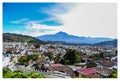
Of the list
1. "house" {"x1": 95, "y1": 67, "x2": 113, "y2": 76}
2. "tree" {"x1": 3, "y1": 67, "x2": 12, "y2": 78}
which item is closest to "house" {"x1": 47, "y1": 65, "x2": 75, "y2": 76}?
"house" {"x1": 95, "y1": 67, "x2": 113, "y2": 76}

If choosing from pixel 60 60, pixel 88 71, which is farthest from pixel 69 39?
pixel 88 71

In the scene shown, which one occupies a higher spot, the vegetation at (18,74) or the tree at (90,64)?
the tree at (90,64)

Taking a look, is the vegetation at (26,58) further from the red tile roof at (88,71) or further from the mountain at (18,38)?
the red tile roof at (88,71)

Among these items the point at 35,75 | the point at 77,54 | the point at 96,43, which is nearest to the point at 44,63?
the point at 35,75

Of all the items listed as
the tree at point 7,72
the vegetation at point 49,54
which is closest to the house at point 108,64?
the vegetation at point 49,54

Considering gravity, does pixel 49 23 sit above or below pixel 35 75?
above

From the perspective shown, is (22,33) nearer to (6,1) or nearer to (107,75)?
(6,1)

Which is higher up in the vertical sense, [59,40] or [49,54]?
[59,40]

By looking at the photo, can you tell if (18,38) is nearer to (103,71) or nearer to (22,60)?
(22,60)

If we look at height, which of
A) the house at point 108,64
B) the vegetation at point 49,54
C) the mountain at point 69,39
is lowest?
the house at point 108,64
